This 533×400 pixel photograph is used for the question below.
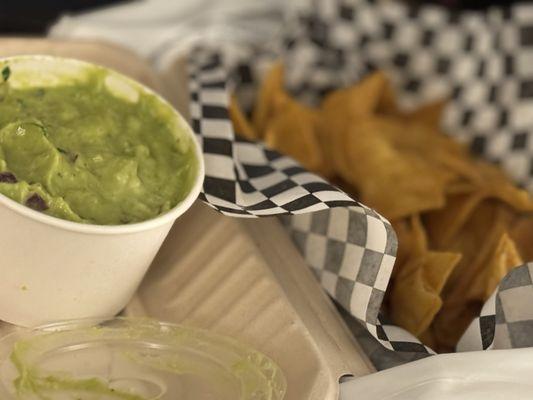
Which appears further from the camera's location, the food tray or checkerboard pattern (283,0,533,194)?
checkerboard pattern (283,0,533,194)

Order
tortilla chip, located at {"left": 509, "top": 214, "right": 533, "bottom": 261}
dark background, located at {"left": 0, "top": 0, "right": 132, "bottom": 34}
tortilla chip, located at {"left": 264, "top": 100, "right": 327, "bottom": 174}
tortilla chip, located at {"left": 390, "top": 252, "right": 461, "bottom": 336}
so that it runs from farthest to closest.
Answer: dark background, located at {"left": 0, "top": 0, "right": 132, "bottom": 34} → tortilla chip, located at {"left": 264, "top": 100, "right": 327, "bottom": 174} → tortilla chip, located at {"left": 509, "top": 214, "right": 533, "bottom": 261} → tortilla chip, located at {"left": 390, "top": 252, "right": 461, "bottom": 336}

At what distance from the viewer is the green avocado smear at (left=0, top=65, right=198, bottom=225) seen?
1219 millimetres

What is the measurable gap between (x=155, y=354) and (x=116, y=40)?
1.02 m

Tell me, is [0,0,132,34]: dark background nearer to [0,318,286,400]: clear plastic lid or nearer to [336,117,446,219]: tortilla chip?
[336,117,446,219]: tortilla chip

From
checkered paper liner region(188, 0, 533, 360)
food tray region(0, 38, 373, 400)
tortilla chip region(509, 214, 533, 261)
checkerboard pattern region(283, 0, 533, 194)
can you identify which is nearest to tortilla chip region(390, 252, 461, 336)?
food tray region(0, 38, 373, 400)

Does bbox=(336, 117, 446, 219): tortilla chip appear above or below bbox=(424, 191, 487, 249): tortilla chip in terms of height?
above

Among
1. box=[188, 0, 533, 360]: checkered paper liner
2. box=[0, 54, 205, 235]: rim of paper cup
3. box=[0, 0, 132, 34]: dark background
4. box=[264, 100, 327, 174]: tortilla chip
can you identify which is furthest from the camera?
box=[0, 0, 132, 34]: dark background

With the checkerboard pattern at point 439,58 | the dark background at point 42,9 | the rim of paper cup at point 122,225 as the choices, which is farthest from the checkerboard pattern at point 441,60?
the rim of paper cup at point 122,225

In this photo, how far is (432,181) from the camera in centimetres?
166

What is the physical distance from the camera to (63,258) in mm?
1202

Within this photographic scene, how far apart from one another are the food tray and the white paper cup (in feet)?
0.29

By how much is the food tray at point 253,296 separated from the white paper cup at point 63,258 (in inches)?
3.5

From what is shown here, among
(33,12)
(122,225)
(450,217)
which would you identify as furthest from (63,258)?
(33,12)

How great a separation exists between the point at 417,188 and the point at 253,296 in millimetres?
449
